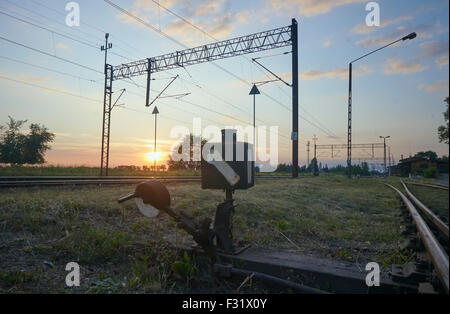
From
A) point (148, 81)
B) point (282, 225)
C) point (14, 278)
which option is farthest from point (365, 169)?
point (14, 278)

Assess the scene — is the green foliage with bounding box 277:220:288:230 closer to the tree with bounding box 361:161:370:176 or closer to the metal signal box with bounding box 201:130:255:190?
the metal signal box with bounding box 201:130:255:190

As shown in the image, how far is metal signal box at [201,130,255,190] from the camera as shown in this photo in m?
3.21

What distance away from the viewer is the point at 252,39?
67.9 feet

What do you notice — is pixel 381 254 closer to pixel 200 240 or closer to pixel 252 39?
pixel 200 240

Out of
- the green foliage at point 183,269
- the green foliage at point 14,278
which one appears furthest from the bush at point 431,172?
the green foliage at point 14,278

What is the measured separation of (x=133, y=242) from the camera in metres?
3.70

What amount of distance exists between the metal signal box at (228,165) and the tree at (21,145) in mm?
61334

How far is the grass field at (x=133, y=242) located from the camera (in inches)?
114

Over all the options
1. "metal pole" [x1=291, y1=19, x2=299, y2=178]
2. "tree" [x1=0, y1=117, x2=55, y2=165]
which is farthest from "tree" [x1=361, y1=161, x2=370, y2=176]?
"tree" [x1=0, y1=117, x2=55, y2=165]

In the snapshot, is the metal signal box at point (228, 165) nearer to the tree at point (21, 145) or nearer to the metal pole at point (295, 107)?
the metal pole at point (295, 107)

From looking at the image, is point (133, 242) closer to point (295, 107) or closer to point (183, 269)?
point (183, 269)
